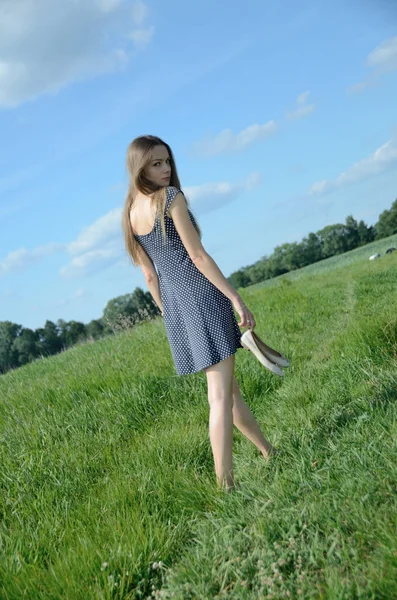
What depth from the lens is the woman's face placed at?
12.8ft

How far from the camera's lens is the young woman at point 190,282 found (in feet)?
12.3

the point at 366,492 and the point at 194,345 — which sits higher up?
the point at 194,345

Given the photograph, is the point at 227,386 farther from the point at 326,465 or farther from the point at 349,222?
the point at 349,222

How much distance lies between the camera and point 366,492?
3.12m

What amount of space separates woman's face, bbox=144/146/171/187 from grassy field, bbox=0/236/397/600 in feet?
6.27

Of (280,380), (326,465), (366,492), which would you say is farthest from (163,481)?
(280,380)

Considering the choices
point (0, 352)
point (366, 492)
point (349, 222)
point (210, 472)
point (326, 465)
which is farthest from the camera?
point (349, 222)

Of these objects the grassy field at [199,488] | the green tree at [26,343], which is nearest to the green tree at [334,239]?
the green tree at [26,343]

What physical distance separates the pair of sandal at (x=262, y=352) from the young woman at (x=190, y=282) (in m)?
0.07

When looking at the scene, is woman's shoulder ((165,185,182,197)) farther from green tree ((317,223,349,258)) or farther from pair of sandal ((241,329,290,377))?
green tree ((317,223,349,258))

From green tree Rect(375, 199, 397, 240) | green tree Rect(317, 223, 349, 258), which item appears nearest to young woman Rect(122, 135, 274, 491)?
green tree Rect(317, 223, 349, 258)

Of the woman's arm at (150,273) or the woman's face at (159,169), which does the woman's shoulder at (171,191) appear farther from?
the woman's arm at (150,273)

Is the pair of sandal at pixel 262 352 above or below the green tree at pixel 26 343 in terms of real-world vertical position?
below

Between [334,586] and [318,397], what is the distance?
8.87ft
